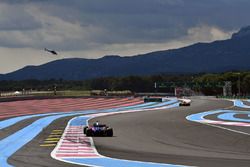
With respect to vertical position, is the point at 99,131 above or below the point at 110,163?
above

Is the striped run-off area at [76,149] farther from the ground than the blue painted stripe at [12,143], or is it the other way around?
the blue painted stripe at [12,143]

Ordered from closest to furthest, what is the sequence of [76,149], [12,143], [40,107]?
[76,149], [12,143], [40,107]

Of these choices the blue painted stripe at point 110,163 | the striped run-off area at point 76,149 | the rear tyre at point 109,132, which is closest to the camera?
the blue painted stripe at point 110,163

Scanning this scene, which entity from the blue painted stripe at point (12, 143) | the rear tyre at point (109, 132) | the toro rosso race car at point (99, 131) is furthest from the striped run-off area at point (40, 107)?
the rear tyre at point (109, 132)

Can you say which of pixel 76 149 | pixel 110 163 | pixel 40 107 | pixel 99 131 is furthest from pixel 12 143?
pixel 40 107

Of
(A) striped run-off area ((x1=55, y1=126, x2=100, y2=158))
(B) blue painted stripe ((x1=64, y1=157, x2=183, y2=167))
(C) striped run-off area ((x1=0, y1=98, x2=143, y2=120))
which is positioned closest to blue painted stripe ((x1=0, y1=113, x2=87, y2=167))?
(A) striped run-off area ((x1=55, y1=126, x2=100, y2=158))

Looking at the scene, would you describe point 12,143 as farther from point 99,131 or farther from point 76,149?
point 99,131

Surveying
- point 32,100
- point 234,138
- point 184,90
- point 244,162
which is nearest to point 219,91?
point 184,90

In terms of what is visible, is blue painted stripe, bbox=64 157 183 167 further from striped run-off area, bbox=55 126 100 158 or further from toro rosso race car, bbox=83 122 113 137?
toro rosso race car, bbox=83 122 113 137

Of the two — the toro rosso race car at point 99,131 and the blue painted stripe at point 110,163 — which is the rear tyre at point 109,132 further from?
the blue painted stripe at point 110,163

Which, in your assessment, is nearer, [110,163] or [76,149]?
[110,163]

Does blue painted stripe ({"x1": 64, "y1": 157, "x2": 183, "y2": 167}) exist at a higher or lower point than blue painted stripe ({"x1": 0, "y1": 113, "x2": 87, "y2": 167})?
lower

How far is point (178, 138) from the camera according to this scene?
30.3 meters

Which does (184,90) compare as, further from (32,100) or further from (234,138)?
(234,138)
